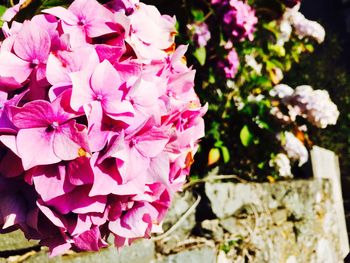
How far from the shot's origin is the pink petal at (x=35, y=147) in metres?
0.62

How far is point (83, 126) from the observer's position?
64cm

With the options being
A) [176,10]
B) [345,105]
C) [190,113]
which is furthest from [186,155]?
[345,105]

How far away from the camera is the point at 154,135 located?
691 millimetres

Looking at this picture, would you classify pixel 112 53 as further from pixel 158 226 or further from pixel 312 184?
pixel 312 184

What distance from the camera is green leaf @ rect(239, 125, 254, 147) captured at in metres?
2.32

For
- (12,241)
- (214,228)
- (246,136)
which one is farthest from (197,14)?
(12,241)

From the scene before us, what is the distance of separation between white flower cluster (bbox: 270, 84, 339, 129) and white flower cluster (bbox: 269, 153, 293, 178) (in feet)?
0.68

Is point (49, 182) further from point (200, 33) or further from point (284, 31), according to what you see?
point (284, 31)

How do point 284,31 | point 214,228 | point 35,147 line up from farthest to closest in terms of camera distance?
point 284,31 → point 214,228 → point 35,147

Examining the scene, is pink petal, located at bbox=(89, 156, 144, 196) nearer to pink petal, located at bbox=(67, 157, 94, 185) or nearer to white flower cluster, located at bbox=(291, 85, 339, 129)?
pink petal, located at bbox=(67, 157, 94, 185)

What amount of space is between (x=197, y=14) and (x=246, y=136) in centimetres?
64

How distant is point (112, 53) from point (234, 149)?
181 cm

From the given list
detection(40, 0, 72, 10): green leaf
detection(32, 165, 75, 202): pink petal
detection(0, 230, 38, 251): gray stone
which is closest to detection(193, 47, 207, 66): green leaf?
detection(0, 230, 38, 251): gray stone

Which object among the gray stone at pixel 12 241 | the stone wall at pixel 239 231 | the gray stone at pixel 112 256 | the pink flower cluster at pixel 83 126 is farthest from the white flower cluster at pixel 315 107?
the pink flower cluster at pixel 83 126
